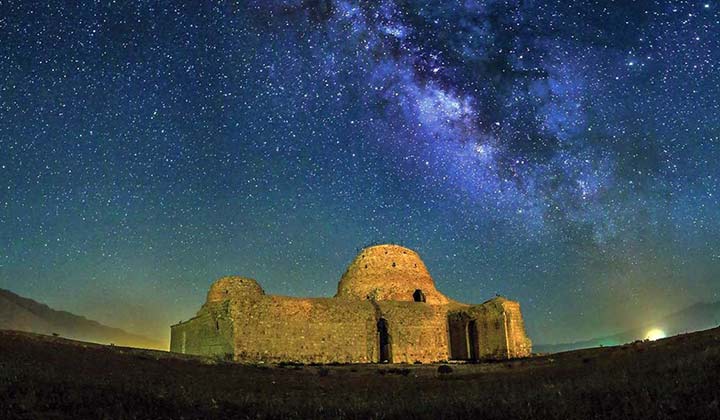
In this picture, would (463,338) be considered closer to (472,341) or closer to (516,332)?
(472,341)

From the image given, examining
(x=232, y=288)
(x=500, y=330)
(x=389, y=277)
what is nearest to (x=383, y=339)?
(x=389, y=277)

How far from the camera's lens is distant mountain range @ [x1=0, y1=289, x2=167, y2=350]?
125 m

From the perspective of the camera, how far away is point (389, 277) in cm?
4250

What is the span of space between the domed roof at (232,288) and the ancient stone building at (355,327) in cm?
7

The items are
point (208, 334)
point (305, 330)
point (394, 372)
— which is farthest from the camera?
point (305, 330)

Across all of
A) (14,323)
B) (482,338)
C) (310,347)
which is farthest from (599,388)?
(14,323)

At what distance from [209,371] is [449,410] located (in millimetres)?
13881

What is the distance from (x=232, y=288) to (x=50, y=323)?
14548 centimetres

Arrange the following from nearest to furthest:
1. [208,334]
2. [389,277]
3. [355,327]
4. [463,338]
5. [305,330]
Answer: [208,334], [305,330], [355,327], [463,338], [389,277]

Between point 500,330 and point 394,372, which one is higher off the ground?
point 500,330

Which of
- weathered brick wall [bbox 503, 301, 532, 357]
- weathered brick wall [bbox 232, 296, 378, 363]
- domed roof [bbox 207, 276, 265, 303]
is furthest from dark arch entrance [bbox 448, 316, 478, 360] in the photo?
domed roof [bbox 207, 276, 265, 303]

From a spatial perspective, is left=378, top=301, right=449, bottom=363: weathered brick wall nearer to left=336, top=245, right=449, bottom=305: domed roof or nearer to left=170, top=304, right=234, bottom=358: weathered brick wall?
left=336, top=245, right=449, bottom=305: domed roof

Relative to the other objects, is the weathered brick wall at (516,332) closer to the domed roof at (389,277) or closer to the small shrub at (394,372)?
the domed roof at (389,277)

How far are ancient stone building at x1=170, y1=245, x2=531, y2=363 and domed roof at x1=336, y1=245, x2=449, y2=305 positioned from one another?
0.11 metres
